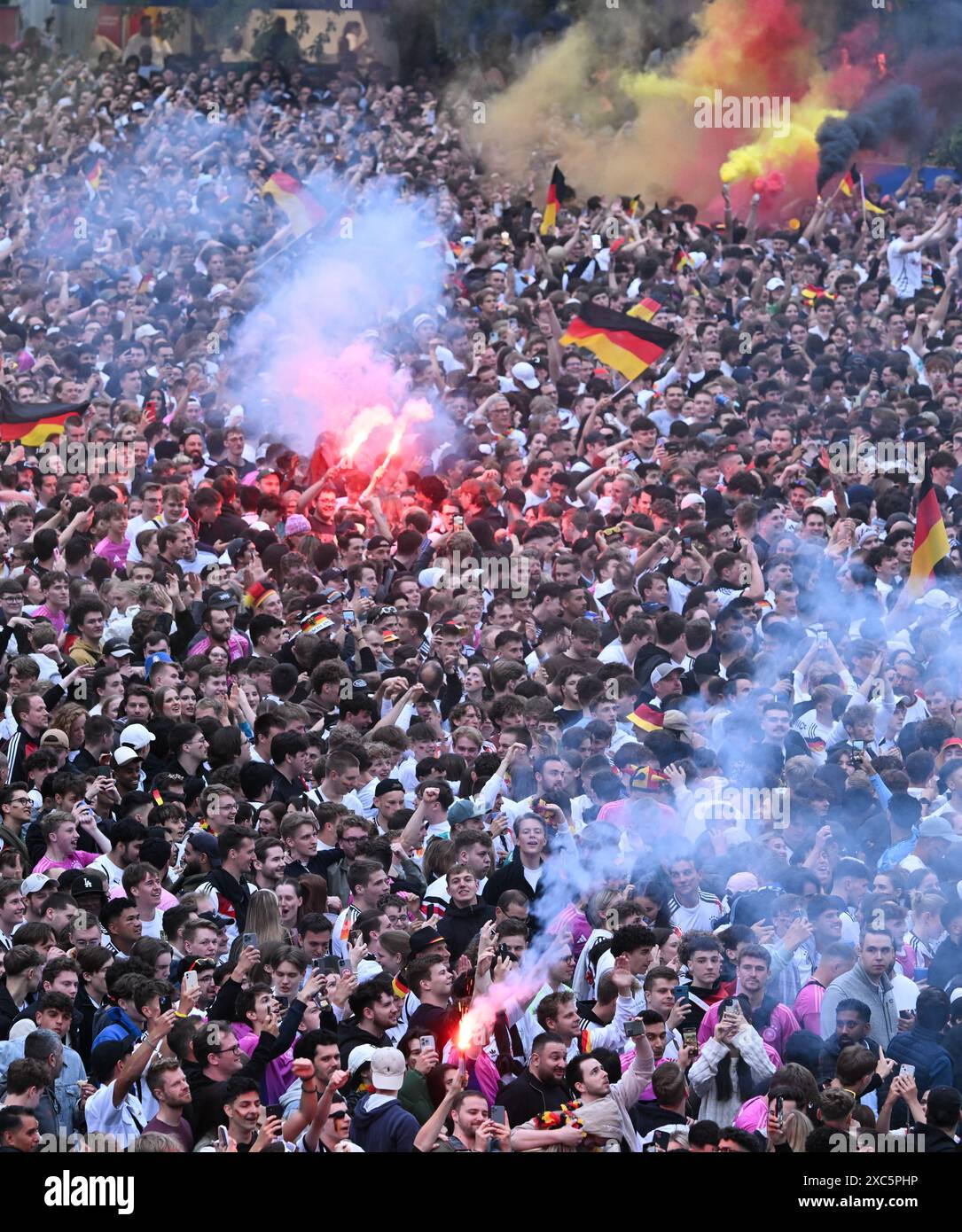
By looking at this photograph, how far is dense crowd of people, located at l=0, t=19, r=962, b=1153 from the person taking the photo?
7.48 metres

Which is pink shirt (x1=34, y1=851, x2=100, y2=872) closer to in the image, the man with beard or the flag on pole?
the man with beard

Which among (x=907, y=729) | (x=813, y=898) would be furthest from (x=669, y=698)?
(x=813, y=898)

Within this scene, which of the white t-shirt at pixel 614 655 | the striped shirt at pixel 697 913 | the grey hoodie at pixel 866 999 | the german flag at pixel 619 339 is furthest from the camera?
the german flag at pixel 619 339

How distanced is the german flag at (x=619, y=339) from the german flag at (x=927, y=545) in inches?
154

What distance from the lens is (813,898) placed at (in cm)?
857

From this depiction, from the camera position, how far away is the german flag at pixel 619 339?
1617 cm

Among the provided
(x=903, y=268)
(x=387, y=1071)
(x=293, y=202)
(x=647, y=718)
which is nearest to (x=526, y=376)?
(x=293, y=202)

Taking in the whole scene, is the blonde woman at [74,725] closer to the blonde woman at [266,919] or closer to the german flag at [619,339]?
the blonde woman at [266,919]

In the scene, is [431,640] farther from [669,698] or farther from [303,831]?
[303,831]

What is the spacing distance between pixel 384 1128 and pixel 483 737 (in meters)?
3.63

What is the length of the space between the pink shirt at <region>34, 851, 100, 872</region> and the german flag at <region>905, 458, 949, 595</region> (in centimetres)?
538

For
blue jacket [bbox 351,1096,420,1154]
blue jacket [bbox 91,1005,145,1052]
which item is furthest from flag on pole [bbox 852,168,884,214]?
blue jacket [bbox 351,1096,420,1154]

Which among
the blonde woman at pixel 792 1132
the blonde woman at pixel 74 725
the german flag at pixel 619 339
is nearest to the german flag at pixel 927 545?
the german flag at pixel 619 339

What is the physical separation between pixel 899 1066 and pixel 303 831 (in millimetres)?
2579
